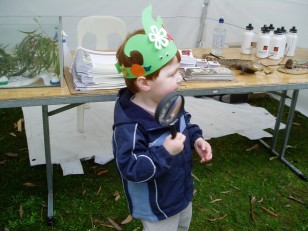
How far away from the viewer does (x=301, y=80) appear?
262 cm

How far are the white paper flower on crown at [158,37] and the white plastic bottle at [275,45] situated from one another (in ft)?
6.22

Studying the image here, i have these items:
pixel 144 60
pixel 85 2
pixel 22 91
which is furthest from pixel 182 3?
pixel 144 60

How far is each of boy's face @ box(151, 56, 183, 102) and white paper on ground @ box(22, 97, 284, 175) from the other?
176 centimetres

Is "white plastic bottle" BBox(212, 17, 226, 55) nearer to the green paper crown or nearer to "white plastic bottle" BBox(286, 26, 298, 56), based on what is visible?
"white plastic bottle" BBox(286, 26, 298, 56)

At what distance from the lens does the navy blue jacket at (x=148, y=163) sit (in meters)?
1.44

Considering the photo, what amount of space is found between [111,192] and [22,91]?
3.82 feet

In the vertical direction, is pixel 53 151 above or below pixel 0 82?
below

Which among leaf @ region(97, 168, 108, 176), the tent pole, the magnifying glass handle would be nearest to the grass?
leaf @ region(97, 168, 108, 176)

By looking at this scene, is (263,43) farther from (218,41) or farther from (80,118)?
(80,118)

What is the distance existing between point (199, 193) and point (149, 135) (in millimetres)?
1519

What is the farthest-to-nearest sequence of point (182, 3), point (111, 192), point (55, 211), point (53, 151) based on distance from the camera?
point (182, 3) < point (53, 151) < point (111, 192) < point (55, 211)

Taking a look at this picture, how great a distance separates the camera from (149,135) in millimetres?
1529

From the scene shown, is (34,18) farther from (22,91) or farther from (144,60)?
(144,60)

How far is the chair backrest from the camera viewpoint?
3459 millimetres
